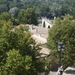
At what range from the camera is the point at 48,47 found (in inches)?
1282

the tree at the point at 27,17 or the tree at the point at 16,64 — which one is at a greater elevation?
the tree at the point at 16,64

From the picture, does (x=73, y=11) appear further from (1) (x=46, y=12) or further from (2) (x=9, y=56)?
(2) (x=9, y=56)

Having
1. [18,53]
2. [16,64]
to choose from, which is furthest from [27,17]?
[16,64]

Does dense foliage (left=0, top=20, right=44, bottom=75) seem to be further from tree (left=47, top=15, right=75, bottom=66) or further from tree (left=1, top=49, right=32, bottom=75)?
tree (left=47, top=15, right=75, bottom=66)

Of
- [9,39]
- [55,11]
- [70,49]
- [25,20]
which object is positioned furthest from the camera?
[55,11]

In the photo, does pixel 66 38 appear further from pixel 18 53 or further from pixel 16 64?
pixel 16 64

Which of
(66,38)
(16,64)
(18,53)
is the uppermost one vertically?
(18,53)

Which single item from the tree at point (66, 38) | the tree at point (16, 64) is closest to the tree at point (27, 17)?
the tree at point (66, 38)

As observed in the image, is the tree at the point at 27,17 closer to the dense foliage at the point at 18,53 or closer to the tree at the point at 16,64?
the dense foliage at the point at 18,53

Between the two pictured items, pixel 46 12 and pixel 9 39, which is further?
pixel 46 12

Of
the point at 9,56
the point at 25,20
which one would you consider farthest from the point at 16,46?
the point at 25,20

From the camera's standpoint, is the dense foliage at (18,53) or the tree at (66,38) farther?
the tree at (66,38)

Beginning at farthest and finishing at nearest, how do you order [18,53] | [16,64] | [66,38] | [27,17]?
[27,17] < [66,38] < [18,53] < [16,64]

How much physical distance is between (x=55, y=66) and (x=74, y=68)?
2.48 meters
